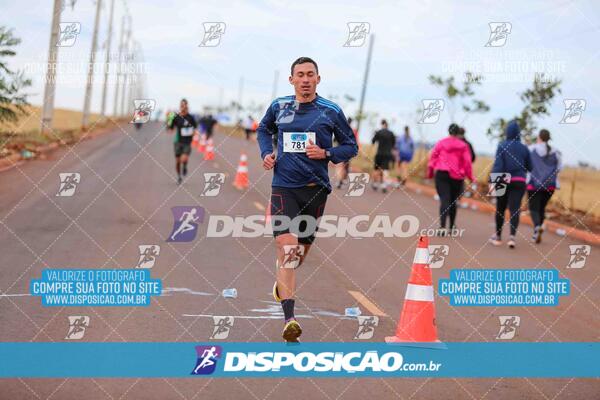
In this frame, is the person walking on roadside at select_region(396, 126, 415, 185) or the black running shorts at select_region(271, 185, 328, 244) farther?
the person walking on roadside at select_region(396, 126, 415, 185)

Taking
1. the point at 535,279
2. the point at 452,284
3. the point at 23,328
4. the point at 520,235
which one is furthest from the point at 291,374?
the point at 520,235

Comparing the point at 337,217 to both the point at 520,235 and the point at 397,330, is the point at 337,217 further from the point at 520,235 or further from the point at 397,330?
the point at 397,330

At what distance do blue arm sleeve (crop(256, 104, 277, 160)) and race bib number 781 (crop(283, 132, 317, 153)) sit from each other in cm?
24

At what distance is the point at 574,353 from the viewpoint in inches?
317

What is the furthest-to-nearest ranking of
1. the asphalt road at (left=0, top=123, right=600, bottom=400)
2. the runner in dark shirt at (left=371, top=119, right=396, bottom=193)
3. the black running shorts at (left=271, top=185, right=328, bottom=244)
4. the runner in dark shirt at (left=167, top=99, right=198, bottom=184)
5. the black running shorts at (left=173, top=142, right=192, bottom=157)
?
the runner in dark shirt at (left=371, top=119, right=396, bottom=193) → the black running shorts at (left=173, top=142, right=192, bottom=157) → the runner in dark shirt at (left=167, top=99, right=198, bottom=184) → the black running shorts at (left=271, top=185, right=328, bottom=244) → the asphalt road at (left=0, top=123, right=600, bottom=400)
